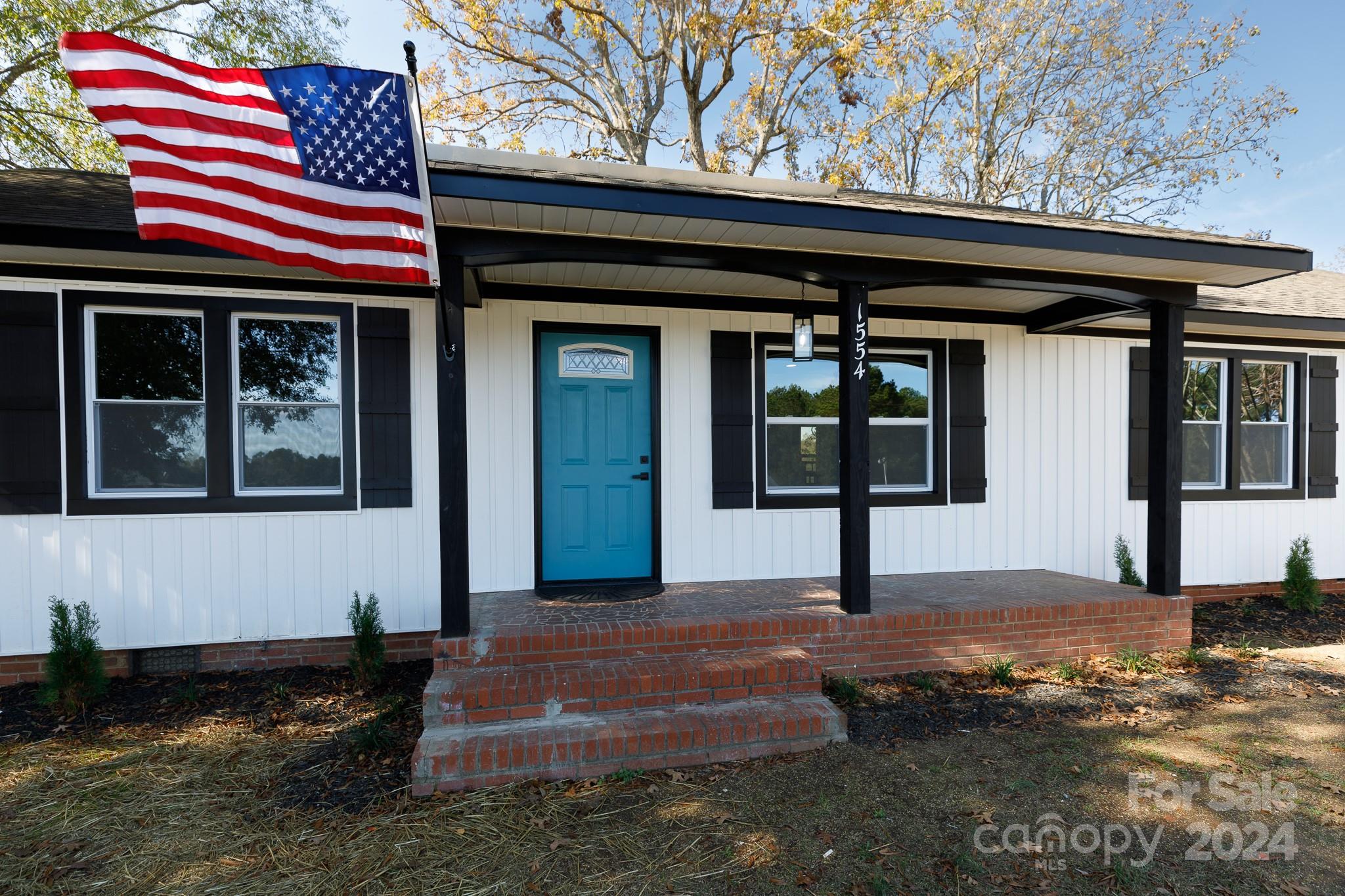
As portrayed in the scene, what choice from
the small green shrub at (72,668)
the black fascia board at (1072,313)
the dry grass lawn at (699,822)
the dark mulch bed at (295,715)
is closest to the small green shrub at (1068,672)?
the dry grass lawn at (699,822)

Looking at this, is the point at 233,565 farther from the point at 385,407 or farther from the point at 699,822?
the point at 699,822

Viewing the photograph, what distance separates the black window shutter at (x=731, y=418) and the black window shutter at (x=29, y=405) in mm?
4543

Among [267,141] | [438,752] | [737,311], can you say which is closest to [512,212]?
[267,141]

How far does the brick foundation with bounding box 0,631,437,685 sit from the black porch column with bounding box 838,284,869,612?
10.1 feet

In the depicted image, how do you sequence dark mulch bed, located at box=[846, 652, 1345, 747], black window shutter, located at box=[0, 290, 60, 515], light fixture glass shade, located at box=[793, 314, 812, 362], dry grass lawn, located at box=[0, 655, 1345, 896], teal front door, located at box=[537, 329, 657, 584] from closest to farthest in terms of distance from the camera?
dry grass lawn, located at box=[0, 655, 1345, 896], dark mulch bed, located at box=[846, 652, 1345, 747], black window shutter, located at box=[0, 290, 60, 515], light fixture glass shade, located at box=[793, 314, 812, 362], teal front door, located at box=[537, 329, 657, 584]

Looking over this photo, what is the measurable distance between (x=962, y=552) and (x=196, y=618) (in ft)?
20.2

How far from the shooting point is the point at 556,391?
16.6ft

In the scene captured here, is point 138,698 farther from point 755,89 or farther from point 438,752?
point 755,89

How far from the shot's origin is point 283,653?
A: 4516 millimetres

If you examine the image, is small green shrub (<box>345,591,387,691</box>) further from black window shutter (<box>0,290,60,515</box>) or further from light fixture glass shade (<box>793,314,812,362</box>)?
light fixture glass shade (<box>793,314,812,362</box>)

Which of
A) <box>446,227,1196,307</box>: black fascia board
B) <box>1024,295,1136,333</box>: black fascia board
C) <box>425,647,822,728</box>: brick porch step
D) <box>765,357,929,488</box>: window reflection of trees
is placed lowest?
<box>425,647,822,728</box>: brick porch step

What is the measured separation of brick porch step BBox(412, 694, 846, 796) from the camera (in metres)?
2.95

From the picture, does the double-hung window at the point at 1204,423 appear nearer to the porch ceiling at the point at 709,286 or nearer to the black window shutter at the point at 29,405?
the porch ceiling at the point at 709,286

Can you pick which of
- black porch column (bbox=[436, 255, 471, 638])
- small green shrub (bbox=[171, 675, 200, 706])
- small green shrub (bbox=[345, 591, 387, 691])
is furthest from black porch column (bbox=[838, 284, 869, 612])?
small green shrub (bbox=[171, 675, 200, 706])
